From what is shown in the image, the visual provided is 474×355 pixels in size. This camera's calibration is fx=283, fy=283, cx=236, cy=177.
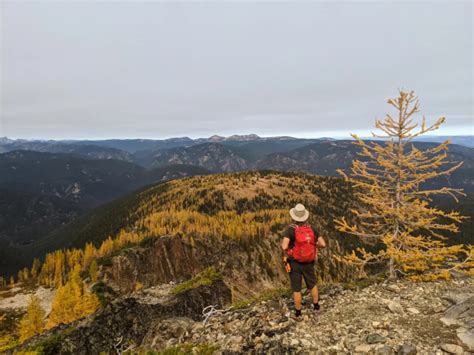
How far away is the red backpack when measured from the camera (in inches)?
443

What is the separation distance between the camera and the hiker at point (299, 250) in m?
11.3

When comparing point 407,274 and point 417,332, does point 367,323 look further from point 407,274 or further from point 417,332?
point 407,274

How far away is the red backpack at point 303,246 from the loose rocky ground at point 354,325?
2.49 meters

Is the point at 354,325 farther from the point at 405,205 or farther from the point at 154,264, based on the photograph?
the point at 154,264

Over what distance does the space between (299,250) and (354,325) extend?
3.39 metres

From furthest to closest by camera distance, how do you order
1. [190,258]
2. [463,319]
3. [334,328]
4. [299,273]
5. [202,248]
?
[202,248] < [190,258] < [299,273] < [334,328] < [463,319]

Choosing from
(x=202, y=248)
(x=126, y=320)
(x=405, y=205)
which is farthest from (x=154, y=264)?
(x=405, y=205)

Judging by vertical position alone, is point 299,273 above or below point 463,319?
above

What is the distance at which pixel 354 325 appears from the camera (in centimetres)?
1073

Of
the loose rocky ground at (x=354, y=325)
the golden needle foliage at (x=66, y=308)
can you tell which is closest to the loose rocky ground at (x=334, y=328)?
the loose rocky ground at (x=354, y=325)

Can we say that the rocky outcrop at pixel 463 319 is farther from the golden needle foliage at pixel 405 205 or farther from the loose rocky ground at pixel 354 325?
the golden needle foliage at pixel 405 205

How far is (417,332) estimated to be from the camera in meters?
10.0

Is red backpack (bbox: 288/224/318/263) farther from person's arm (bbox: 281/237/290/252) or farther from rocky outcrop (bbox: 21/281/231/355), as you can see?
rocky outcrop (bbox: 21/281/231/355)

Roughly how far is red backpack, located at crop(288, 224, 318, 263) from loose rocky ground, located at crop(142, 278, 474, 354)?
249cm
